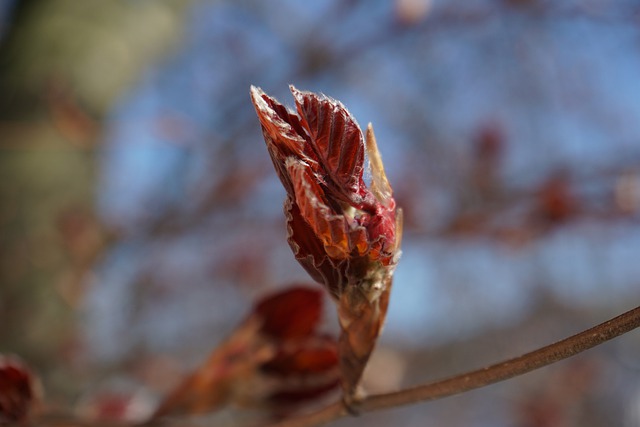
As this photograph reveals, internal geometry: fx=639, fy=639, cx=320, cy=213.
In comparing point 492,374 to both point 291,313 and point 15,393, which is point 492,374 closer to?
point 291,313

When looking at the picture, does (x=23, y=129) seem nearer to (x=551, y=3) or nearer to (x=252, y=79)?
(x=252, y=79)

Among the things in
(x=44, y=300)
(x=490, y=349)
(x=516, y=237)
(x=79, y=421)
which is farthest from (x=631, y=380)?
(x=79, y=421)

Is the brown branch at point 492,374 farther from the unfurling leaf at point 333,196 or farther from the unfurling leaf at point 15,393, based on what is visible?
the unfurling leaf at point 15,393

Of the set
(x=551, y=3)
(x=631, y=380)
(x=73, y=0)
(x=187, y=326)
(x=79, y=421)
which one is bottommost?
(x=631, y=380)

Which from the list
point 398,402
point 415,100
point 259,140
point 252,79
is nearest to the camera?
point 398,402

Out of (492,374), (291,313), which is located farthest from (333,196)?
(291,313)

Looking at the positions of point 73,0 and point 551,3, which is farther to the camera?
point 73,0

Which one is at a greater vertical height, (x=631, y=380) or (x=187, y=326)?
(x=187, y=326)

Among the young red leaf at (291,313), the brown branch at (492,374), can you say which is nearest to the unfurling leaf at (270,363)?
the young red leaf at (291,313)
